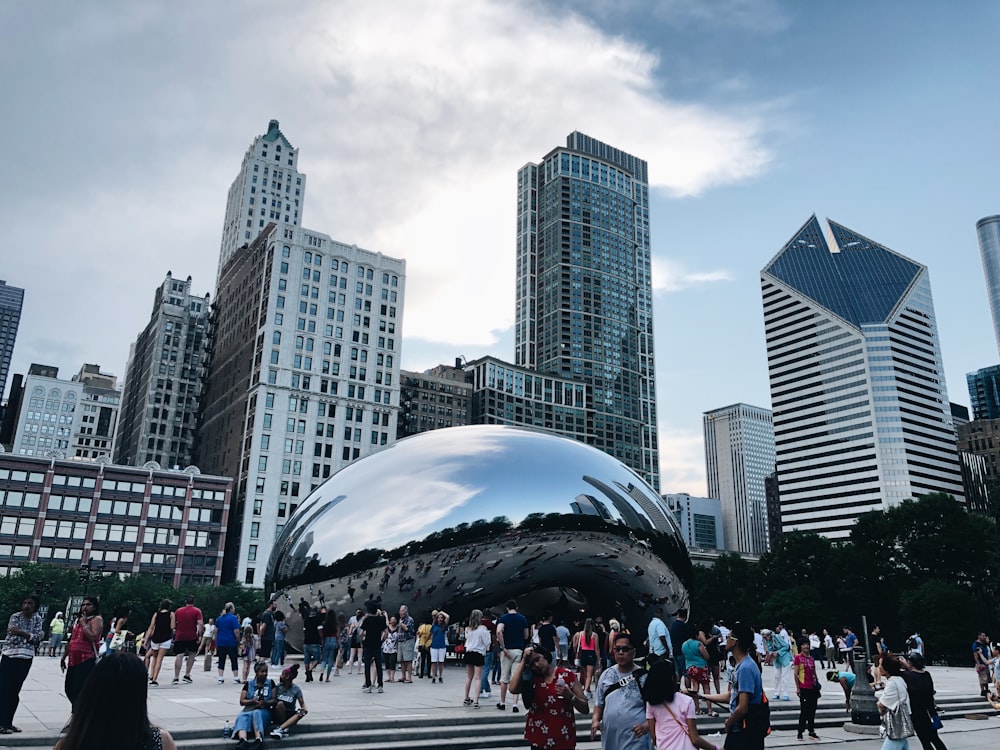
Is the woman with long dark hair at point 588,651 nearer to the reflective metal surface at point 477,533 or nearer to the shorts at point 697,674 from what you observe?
the shorts at point 697,674

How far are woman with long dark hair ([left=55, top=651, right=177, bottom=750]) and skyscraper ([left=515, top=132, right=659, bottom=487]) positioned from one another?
167383 millimetres

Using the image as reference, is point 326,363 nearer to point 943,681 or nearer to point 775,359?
point 943,681

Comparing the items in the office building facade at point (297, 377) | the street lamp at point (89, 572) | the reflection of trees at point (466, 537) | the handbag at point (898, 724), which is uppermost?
the office building facade at point (297, 377)

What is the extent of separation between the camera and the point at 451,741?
36.6 ft

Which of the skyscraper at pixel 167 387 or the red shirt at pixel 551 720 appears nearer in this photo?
the red shirt at pixel 551 720

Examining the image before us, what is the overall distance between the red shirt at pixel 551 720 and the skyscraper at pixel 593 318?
163226 mm

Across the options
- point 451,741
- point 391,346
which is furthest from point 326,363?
point 451,741

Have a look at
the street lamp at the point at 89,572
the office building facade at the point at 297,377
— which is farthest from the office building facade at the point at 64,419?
the street lamp at the point at 89,572

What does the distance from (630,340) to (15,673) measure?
7237 inches

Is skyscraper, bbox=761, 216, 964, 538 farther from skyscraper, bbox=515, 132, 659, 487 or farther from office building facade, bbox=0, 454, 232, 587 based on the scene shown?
office building facade, bbox=0, 454, 232, 587

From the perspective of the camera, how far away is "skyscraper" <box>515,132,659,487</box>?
177375 mm

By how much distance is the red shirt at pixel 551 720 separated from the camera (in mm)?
6918

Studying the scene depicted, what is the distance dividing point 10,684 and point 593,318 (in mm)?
180626

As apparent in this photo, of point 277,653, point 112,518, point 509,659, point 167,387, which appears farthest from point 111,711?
point 167,387
